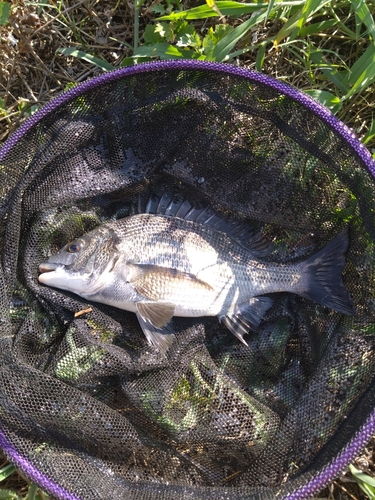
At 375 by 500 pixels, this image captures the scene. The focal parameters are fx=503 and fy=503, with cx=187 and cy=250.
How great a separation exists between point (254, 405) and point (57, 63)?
111 inches

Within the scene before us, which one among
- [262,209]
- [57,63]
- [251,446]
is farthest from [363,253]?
[57,63]

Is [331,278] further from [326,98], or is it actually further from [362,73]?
[362,73]

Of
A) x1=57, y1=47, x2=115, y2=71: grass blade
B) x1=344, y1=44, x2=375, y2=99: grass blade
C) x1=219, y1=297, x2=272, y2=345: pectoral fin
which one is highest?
x1=344, y1=44, x2=375, y2=99: grass blade

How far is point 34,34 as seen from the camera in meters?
3.70

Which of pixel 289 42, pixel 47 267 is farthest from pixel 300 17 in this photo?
pixel 47 267

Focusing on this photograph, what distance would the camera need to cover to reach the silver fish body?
3.13 m

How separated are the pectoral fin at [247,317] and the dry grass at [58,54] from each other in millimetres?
1474

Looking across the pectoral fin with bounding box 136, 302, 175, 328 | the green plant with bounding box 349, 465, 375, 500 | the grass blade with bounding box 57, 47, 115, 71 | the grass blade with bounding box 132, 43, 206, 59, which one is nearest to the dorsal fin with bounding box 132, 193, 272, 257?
the pectoral fin with bounding box 136, 302, 175, 328

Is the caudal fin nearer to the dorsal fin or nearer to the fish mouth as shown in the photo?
the dorsal fin

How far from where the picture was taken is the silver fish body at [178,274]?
3.13m

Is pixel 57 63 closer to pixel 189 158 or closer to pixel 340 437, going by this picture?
pixel 189 158

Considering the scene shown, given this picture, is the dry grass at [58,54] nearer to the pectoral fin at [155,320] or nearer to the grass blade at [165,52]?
the grass blade at [165,52]

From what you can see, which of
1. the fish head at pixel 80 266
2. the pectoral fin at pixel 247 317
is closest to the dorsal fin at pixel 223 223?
the pectoral fin at pixel 247 317

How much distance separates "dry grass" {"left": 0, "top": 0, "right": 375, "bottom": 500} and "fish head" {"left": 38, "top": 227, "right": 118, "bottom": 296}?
1.15m
